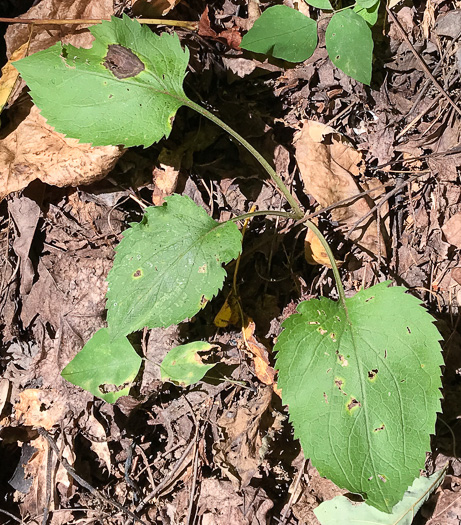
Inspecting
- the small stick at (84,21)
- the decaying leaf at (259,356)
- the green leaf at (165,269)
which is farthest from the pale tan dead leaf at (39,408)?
the small stick at (84,21)

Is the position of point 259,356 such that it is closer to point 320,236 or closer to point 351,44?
point 320,236

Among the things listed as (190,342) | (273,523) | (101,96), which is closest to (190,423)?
(190,342)

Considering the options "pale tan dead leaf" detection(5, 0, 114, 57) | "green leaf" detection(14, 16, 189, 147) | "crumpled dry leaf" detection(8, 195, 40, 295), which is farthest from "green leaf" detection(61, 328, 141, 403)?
"pale tan dead leaf" detection(5, 0, 114, 57)

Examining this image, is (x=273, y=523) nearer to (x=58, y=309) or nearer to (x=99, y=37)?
(x=58, y=309)

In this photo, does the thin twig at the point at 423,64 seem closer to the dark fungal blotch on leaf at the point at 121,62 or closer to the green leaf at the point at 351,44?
the green leaf at the point at 351,44

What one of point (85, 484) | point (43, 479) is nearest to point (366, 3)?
point (85, 484)
